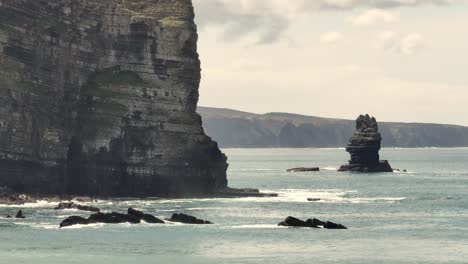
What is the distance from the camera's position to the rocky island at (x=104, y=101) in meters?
136

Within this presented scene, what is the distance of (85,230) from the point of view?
10112cm

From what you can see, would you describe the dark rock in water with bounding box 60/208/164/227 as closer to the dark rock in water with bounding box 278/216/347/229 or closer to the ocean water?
the ocean water

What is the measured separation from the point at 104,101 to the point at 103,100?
0.16 meters

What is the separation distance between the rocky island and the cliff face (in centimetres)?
11

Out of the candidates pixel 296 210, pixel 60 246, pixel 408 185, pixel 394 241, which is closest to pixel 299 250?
pixel 394 241

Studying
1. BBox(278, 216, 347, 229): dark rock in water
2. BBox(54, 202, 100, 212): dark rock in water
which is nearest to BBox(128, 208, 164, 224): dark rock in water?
BBox(278, 216, 347, 229): dark rock in water

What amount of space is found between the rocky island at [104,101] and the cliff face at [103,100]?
0.37ft

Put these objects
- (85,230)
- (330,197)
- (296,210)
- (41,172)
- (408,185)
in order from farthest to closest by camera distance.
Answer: (408,185)
(330,197)
(41,172)
(296,210)
(85,230)

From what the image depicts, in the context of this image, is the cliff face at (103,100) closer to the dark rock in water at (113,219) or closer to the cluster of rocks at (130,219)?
the dark rock in water at (113,219)

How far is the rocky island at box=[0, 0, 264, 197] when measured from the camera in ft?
447

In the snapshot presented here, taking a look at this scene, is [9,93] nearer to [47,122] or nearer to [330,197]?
[47,122]

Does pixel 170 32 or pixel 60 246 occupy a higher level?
pixel 170 32

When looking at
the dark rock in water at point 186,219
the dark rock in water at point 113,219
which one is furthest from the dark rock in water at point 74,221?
the dark rock in water at point 186,219

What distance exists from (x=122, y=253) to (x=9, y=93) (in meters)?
52.4
